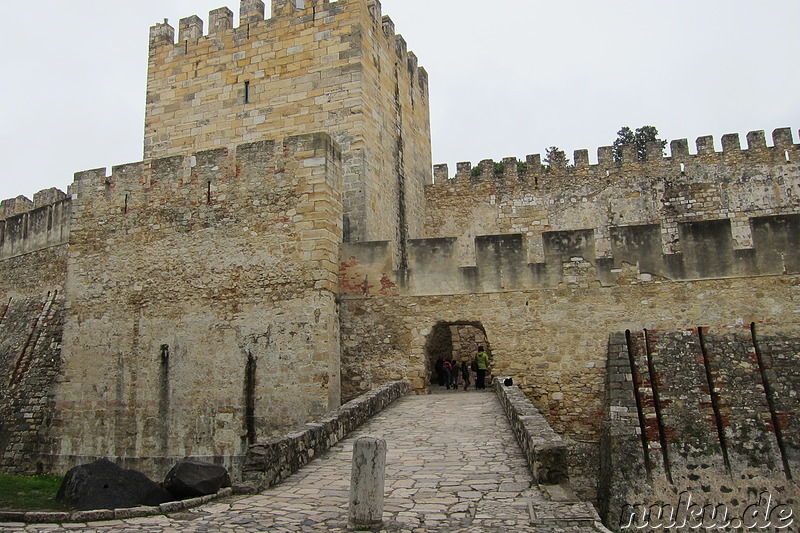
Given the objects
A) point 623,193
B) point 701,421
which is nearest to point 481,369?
point 701,421

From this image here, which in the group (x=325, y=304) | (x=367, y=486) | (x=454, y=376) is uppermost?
(x=325, y=304)

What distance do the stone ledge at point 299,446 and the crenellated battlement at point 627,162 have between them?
A: 10.8 meters

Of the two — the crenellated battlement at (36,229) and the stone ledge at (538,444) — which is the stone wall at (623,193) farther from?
the crenellated battlement at (36,229)

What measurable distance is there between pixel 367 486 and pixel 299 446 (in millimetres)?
2422

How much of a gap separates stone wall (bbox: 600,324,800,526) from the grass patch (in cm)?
659

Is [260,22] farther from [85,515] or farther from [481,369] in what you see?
[85,515]

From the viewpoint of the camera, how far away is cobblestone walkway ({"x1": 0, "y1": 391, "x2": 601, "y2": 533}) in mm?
5359

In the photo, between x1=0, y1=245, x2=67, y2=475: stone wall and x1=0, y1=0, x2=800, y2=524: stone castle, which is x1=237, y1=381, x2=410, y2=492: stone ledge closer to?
x1=0, y1=0, x2=800, y2=524: stone castle

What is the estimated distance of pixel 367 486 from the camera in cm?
545

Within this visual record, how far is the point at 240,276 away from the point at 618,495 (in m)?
7.52

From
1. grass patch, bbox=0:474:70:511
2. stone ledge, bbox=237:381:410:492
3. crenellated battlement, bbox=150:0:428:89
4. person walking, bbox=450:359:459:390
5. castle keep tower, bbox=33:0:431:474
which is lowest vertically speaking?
grass patch, bbox=0:474:70:511

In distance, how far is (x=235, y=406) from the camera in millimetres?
12023

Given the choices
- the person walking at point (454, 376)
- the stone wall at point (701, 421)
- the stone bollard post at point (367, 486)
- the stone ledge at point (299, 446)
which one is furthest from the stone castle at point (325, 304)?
the stone bollard post at point (367, 486)

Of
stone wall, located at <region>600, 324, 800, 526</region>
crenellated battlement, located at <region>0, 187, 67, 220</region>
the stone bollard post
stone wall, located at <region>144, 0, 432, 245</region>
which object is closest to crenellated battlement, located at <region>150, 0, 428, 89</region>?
stone wall, located at <region>144, 0, 432, 245</region>
